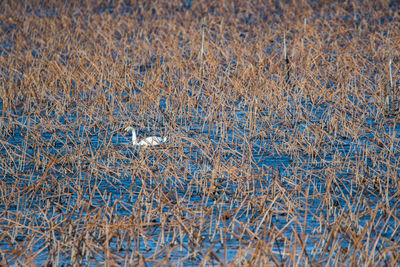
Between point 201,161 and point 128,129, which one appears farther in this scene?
point 128,129

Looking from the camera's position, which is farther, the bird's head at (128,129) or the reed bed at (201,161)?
the bird's head at (128,129)

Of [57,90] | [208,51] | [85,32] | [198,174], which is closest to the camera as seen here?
[198,174]

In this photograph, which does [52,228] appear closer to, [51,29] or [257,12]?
[51,29]

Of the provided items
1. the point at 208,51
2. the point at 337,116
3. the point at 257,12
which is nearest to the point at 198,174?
the point at 337,116

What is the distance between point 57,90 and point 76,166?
2.96 metres

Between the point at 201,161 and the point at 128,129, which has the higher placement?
the point at 201,161

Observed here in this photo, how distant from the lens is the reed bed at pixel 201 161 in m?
3.82

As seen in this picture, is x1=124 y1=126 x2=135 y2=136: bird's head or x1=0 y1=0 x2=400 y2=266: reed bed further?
x1=124 y1=126 x2=135 y2=136: bird's head

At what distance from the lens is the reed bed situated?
12.5ft

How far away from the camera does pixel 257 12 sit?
15.7 meters

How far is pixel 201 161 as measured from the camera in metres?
5.77

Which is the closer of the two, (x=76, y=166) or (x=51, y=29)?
(x=76, y=166)

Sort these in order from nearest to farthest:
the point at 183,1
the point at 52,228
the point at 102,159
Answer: the point at 52,228
the point at 102,159
the point at 183,1

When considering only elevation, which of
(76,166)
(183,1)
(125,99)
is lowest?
(183,1)
